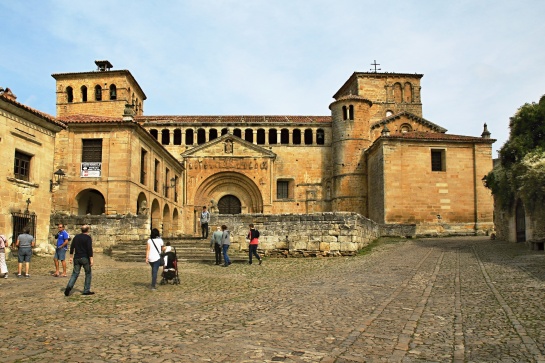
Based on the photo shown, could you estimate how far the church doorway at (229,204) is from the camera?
39344 millimetres

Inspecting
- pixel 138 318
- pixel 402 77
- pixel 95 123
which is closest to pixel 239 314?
pixel 138 318

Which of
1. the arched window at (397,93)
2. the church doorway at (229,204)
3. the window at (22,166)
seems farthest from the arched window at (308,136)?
the window at (22,166)

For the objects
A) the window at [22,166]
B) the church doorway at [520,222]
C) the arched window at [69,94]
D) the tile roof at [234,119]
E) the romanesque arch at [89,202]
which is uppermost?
the arched window at [69,94]

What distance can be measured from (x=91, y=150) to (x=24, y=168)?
7.60 meters

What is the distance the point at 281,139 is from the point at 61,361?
118 ft

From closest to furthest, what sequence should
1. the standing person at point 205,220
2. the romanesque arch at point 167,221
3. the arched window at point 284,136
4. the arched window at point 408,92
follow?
the standing person at point 205,220, the romanesque arch at point 167,221, the arched window at point 284,136, the arched window at point 408,92

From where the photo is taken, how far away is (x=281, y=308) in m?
8.78

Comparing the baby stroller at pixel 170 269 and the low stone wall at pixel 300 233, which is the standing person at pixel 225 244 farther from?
the baby stroller at pixel 170 269

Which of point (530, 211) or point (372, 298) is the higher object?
point (530, 211)

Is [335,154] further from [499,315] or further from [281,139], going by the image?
[499,315]

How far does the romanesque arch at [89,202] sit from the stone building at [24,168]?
21.9 feet

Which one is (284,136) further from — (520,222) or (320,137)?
(520,222)

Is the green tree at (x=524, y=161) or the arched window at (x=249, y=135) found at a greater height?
the arched window at (x=249, y=135)

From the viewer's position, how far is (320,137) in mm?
40969
